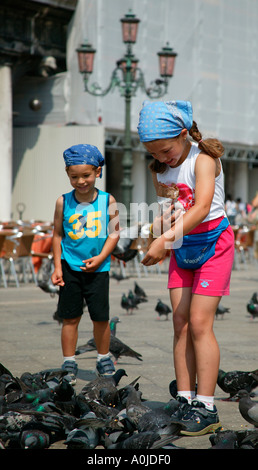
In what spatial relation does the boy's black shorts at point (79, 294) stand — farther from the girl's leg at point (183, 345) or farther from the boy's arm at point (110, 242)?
the girl's leg at point (183, 345)

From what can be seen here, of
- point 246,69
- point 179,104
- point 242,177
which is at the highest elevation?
point 246,69

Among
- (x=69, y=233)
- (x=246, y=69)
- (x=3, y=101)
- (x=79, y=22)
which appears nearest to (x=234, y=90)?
(x=246, y=69)

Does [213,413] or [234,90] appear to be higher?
[234,90]

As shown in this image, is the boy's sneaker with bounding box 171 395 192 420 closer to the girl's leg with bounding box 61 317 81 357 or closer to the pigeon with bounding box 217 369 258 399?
the pigeon with bounding box 217 369 258 399

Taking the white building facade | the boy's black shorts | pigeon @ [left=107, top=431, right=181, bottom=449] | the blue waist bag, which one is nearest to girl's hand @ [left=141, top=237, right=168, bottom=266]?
the blue waist bag

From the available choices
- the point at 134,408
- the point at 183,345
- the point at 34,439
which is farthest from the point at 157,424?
the point at 183,345

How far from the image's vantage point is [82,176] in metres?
4.98

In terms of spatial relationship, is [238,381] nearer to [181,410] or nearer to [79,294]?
[181,410]

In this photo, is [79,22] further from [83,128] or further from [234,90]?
[234,90]

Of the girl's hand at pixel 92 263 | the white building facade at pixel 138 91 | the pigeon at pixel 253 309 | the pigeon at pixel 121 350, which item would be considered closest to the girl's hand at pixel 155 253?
the girl's hand at pixel 92 263

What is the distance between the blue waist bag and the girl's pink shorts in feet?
0.07

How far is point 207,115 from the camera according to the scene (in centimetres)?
2938

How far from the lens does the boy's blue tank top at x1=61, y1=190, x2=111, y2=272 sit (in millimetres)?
5043

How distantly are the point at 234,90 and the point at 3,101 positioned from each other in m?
13.2
